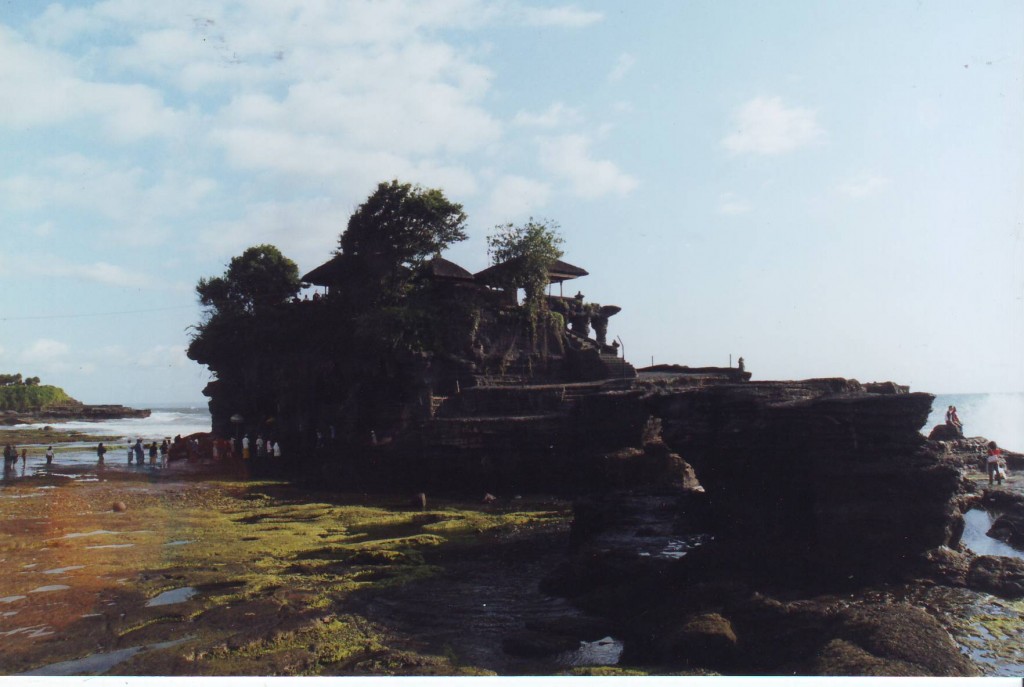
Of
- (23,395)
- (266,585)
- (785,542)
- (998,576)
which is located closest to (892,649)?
(998,576)

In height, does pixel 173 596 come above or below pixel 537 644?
above

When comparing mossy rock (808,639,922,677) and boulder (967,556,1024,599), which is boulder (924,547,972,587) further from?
mossy rock (808,639,922,677)

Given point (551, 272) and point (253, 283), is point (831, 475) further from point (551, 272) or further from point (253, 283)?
point (253, 283)

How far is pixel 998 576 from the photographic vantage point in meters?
11.5

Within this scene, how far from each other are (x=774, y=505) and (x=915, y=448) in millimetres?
3326

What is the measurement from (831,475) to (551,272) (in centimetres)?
2230

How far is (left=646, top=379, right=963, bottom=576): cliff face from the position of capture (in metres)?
12.2

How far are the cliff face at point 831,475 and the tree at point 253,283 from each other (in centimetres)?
2992

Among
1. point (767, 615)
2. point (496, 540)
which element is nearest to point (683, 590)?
point (767, 615)

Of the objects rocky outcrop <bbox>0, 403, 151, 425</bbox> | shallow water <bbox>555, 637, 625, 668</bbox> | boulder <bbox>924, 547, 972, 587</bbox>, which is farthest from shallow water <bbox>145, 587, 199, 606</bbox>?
rocky outcrop <bbox>0, 403, 151, 425</bbox>

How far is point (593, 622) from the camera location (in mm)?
10250

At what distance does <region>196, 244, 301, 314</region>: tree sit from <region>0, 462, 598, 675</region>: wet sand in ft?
57.8

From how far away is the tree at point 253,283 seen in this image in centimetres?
3859

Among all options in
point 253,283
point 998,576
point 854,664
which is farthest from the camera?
point 253,283
